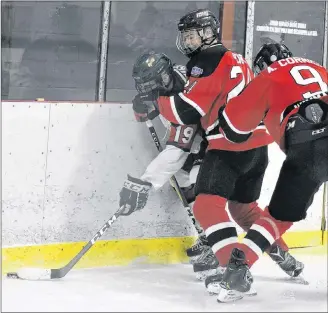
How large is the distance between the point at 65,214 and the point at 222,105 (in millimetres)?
708

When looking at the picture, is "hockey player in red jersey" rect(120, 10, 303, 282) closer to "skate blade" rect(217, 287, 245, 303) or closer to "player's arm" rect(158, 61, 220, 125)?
"player's arm" rect(158, 61, 220, 125)

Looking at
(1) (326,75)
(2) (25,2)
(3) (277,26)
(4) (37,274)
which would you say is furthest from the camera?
(3) (277,26)

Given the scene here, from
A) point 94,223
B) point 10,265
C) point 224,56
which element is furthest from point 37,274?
point 224,56

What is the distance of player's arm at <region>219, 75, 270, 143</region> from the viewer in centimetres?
256

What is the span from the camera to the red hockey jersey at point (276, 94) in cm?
254

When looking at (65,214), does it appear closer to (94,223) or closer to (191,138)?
(94,223)

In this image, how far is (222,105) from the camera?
2.88 m

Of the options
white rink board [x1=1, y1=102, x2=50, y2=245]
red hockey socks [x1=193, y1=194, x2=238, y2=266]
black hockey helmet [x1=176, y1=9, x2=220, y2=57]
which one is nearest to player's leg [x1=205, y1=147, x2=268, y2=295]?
red hockey socks [x1=193, y1=194, x2=238, y2=266]

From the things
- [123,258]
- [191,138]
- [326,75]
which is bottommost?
[123,258]

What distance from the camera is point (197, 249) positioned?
3.17 meters

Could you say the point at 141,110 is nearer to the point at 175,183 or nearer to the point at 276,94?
the point at 175,183

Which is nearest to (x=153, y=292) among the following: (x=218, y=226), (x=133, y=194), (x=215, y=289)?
(x=215, y=289)

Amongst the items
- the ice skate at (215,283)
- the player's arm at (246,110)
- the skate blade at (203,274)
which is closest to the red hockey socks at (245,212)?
the skate blade at (203,274)

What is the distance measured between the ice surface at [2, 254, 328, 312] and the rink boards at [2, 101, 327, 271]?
→ 130 mm
